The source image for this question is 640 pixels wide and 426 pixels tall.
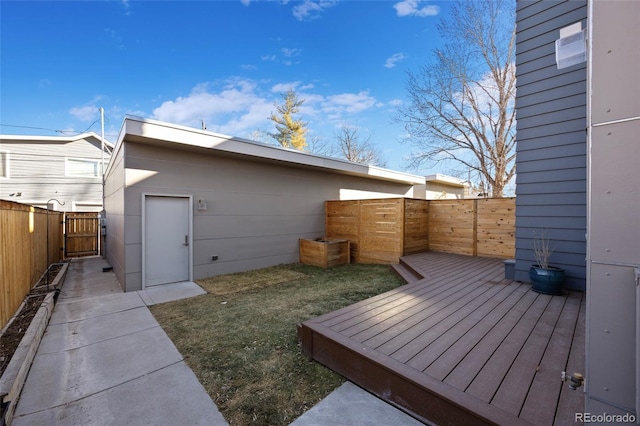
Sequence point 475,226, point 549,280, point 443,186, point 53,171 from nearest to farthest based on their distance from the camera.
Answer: point 549,280, point 475,226, point 53,171, point 443,186

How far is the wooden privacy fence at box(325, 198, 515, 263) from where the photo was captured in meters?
6.45

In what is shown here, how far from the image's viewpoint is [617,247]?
1.13m

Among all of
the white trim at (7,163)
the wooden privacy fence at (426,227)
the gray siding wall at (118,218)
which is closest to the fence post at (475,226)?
the wooden privacy fence at (426,227)

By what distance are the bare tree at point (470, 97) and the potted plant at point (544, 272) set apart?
9.15 metres

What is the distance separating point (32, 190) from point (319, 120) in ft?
46.6

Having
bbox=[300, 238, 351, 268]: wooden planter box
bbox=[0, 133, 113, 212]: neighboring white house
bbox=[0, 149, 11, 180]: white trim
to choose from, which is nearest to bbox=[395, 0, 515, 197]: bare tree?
bbox=[300, 238, 351, 268]: wooden planter box

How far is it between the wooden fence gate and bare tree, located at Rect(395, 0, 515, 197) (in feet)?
44.4

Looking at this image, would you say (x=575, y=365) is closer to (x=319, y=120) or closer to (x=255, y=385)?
(x=255, y=385)

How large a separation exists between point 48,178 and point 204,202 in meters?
10.8

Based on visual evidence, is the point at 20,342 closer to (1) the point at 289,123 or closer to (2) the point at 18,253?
(2) the point at 18,253

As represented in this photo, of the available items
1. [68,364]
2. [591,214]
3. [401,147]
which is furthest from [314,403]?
[401,147]

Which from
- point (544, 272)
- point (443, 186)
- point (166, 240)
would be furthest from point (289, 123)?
point (544, 272)

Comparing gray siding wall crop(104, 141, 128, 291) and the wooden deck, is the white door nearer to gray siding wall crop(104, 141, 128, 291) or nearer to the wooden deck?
gray siding wall crop(104, 141, 128, 291)

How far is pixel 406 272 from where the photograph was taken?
18.9 ft
